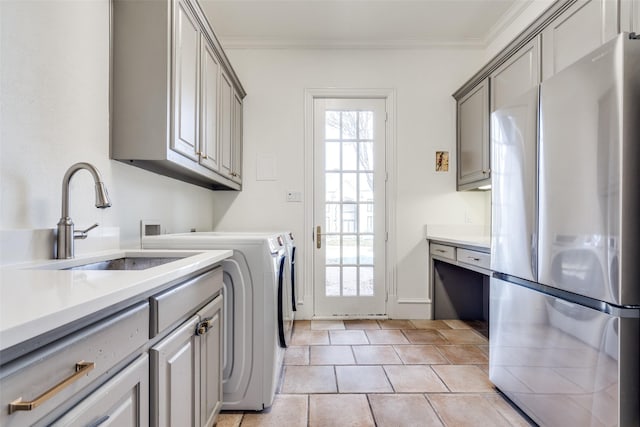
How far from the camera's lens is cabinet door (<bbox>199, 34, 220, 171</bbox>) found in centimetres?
201

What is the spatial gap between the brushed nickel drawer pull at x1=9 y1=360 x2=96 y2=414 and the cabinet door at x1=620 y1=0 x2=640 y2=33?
88.0 inches

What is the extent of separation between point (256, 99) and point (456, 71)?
1.97 metres

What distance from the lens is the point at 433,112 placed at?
3.19 m

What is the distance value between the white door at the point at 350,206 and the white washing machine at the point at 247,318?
1.57 metres

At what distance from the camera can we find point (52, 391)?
0.53 m

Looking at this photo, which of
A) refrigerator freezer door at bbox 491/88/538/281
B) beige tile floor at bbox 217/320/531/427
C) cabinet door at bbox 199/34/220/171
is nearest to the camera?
refrigerator freezer door at bbox 491/88/538/281

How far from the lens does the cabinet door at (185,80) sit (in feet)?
5.39

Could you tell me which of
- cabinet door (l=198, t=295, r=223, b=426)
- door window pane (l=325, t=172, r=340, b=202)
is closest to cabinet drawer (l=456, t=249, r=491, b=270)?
door window pane (l=325, t=172, r=340, b=202)

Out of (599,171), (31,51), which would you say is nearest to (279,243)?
(31,51)

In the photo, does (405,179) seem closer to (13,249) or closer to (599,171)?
(599,171)

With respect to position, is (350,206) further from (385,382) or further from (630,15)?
(630,15)

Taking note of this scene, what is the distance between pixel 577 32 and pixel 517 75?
0.50m

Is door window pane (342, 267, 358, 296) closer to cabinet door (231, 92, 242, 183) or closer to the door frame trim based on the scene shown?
the door frame trim

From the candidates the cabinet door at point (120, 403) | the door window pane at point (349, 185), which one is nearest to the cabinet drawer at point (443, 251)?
the door window pane at point (349, 185)
